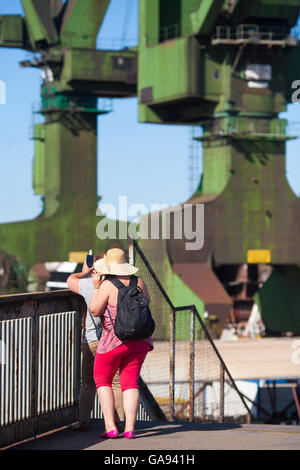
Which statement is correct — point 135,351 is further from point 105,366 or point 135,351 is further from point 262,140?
point 262,140

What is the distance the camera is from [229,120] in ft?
154

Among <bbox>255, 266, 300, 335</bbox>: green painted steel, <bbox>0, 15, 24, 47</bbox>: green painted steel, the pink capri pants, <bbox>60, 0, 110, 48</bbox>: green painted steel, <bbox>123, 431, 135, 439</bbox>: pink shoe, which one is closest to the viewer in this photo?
the pink capri pants

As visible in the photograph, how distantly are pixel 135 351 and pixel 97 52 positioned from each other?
50.0 m

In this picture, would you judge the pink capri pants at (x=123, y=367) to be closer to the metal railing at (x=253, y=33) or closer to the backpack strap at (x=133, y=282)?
the backpack strap at (x=133, y=282)

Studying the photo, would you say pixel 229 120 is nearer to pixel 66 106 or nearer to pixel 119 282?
pixel 66 106

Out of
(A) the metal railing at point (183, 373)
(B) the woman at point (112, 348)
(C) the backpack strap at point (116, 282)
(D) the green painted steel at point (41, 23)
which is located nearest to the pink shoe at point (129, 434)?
(B) the woman at point (112, 348)

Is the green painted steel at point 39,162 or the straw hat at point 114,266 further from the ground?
the green painted steel at point 39,162

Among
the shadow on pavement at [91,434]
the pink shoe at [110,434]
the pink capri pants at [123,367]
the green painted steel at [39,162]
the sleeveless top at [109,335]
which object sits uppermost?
the green painted steel at [39,162]

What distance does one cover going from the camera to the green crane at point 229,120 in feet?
→ 151

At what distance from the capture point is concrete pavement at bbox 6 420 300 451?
27.4 feet

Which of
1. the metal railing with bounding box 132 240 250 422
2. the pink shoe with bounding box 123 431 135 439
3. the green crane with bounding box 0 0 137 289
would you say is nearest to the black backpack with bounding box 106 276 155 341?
the pink shoe with bounding box 123 431 135 439

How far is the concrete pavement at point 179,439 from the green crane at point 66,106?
4811 centimetres

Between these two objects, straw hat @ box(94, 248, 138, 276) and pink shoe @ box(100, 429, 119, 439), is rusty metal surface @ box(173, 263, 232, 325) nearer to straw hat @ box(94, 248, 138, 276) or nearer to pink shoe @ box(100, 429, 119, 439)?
pink shoe @ box(100, 429, 119, 439)

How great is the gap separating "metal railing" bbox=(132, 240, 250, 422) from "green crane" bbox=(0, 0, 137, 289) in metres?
18.8
